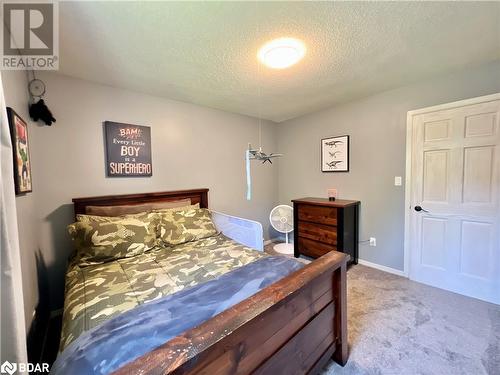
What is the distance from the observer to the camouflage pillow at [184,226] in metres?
2.14

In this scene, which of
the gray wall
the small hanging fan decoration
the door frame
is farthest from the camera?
the door frame

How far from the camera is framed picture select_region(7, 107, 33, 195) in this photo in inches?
52.1

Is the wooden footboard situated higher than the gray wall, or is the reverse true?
the gray wall

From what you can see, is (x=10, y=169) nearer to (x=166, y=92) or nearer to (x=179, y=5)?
(x=179, y=5)

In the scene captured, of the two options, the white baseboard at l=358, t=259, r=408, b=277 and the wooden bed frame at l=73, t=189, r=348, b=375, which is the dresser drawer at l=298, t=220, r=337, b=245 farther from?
the wooden bed frame at l=73, t=189, r=348, b=375

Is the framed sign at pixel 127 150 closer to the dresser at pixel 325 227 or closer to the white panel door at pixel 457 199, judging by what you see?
the dresser at pixel 325 227

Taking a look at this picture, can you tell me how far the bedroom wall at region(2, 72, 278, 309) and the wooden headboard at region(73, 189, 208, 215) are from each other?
0.09 metres

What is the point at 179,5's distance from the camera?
1285 mm

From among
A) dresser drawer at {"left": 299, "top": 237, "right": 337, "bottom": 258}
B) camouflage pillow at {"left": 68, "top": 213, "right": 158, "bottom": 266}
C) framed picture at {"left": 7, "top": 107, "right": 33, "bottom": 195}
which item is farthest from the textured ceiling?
dresser drawer at {"left": 299, "top": 237, "right": 337, "bottom": 258}

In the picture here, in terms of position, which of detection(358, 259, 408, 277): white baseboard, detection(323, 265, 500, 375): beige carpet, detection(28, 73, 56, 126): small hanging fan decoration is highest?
detection(28, 73, 56, 126): small hanging fan decoration
